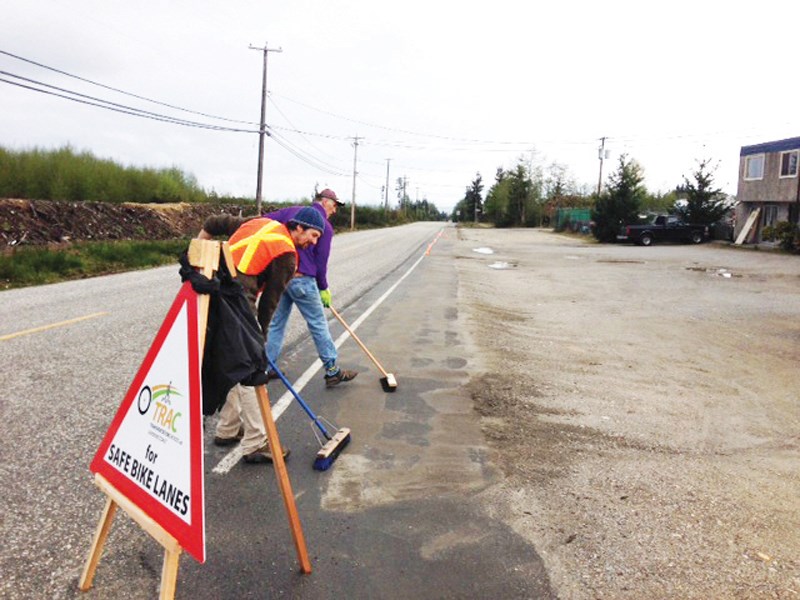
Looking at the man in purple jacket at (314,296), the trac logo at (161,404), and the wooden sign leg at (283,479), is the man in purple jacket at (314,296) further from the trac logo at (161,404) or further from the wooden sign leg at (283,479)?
the trac logo at (161,404)

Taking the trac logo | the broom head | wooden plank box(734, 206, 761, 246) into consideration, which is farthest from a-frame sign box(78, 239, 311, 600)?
wooden plank box(734, 206, 761, 246)

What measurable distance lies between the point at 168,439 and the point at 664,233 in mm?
35330

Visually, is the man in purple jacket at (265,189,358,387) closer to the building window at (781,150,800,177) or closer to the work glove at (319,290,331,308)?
the work glove at (319,290,331,308)

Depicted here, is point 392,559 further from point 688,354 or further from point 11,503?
point 688,354

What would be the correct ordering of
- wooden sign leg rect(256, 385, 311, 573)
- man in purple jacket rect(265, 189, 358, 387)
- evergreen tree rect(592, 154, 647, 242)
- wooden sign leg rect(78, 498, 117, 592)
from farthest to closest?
evergreen tree rect(592, 154, 647, 242)
man in purple jacket rect(265, 189, 358, 387)
wooden sign leg rect(256, 385, 311, 573)
wooden sign leg rect(78, 498, 117, 592)

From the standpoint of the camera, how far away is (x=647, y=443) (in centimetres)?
482

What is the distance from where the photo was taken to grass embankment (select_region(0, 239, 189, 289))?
1431cm

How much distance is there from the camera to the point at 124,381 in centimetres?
582

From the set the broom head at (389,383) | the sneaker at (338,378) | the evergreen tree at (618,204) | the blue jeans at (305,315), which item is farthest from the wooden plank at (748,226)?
the blue jeans at (305,315)

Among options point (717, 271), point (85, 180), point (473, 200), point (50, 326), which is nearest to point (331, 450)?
point (50, 326)

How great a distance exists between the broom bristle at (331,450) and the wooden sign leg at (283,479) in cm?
108

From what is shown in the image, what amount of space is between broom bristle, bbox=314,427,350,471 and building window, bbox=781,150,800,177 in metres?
32.4

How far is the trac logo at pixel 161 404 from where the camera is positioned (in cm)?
252

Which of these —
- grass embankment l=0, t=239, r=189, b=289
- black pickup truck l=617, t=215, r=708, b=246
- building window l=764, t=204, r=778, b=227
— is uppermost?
building window l=764, t=204, r=778, b=227
